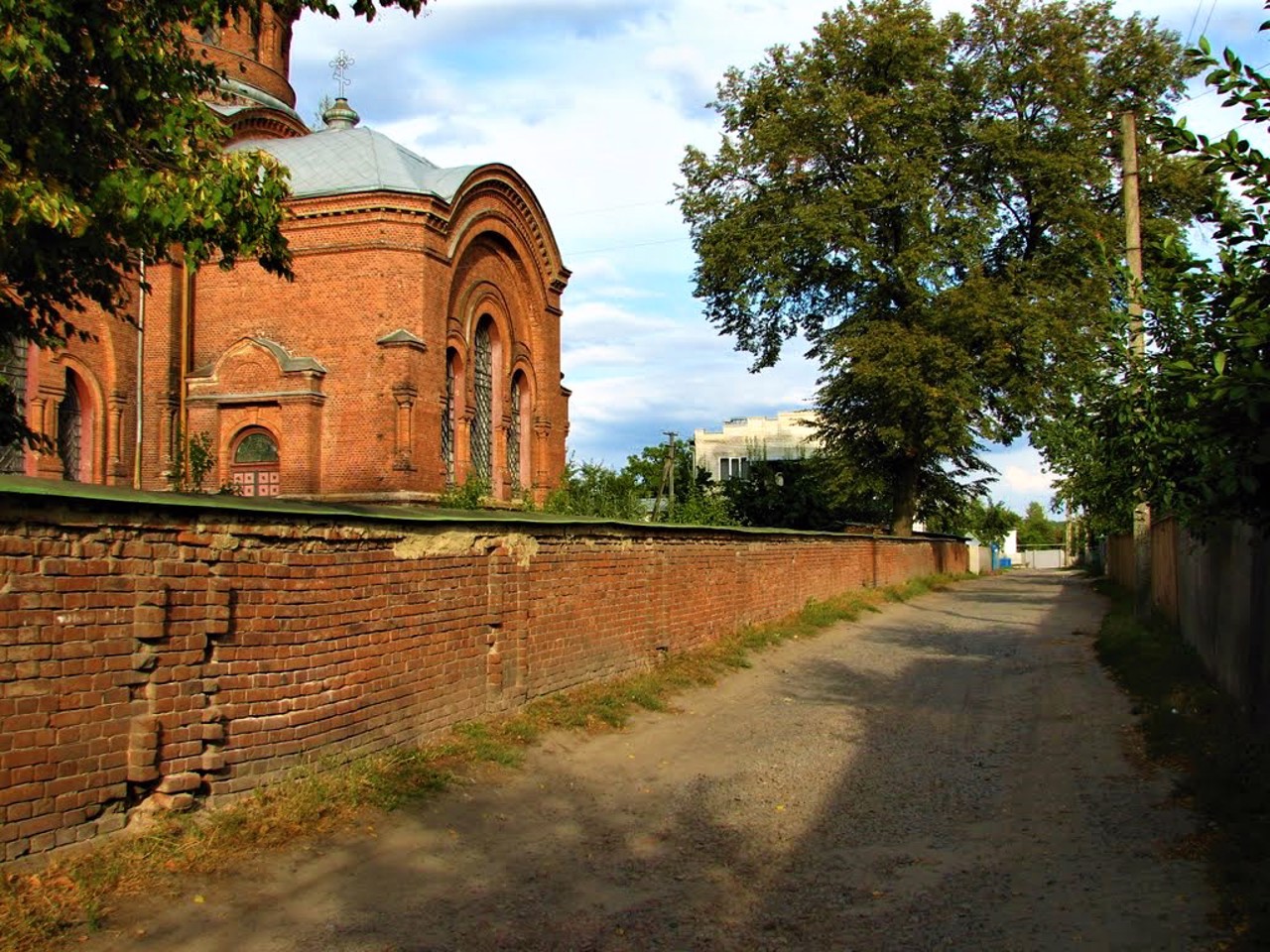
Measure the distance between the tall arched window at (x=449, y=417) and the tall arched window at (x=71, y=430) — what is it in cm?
707

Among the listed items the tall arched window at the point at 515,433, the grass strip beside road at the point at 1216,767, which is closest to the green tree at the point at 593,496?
the tall arched window at the point at 515,433

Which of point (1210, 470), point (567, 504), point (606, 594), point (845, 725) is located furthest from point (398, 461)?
point (1210, 470)

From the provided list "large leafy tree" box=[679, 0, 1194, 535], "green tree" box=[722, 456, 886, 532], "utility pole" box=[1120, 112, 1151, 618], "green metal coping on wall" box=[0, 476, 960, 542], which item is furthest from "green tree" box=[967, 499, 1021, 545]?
"green metal coping on wall" box=[0, 476, 960, 542]

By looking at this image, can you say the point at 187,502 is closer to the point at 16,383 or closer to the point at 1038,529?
the point at 16,383

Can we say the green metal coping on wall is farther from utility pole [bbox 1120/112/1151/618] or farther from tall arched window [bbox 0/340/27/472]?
tall arched window [bbox 0/340/27/472]

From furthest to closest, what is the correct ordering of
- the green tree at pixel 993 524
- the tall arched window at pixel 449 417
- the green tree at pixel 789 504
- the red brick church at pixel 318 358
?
the green tree at pixel 993 524 → the green tree at pixel 789 504 → the tall arched window at pixel 449 417 → the red brick church at pixel 318 358

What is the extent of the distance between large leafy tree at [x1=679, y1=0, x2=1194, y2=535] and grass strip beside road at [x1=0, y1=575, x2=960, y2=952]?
20922 millimetres

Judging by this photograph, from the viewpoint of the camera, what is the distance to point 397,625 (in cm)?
773

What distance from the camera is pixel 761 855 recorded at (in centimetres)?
Result: 626

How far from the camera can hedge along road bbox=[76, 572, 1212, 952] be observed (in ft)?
16.1

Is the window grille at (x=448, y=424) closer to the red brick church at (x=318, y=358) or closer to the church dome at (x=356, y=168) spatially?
the red brick church at (x=318, y=358)

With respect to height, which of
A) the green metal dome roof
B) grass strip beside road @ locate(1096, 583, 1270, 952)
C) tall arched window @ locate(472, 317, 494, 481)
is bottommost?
grass strip beside road @ locate(1096, 583, 1270, 952)

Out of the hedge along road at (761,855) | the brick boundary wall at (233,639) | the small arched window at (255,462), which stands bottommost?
the hedge along road at (761,855)

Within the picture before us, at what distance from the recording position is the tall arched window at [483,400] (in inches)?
1011
